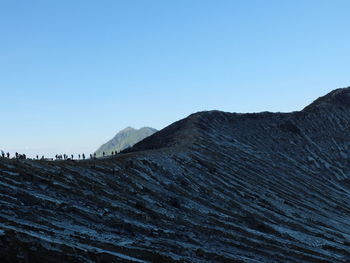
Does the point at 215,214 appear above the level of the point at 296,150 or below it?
below

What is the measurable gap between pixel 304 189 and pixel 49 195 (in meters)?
64.4

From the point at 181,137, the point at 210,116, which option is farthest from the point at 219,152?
the point at 210,116

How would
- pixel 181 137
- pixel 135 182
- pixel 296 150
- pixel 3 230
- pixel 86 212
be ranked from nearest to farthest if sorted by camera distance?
pixel 3 230, pixel 86 212, pixel 135 182, pixel 181 137, pixel 296 150

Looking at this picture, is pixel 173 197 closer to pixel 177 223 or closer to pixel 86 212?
pixel 177 223

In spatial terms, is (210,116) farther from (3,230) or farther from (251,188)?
(3,230)

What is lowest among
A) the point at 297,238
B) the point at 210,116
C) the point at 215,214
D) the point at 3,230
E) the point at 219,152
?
the point at 297,238

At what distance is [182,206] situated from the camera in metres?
53.2

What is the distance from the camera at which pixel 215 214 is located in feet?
179

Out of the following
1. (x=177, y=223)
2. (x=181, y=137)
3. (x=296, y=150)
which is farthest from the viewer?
(x=296, y=150)

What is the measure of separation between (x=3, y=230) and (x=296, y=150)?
100055 mm

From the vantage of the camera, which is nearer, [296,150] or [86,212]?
[86,212]

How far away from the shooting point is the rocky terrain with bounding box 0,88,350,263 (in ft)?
106

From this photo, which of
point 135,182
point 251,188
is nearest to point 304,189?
point 251,188

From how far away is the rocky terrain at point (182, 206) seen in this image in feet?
106
